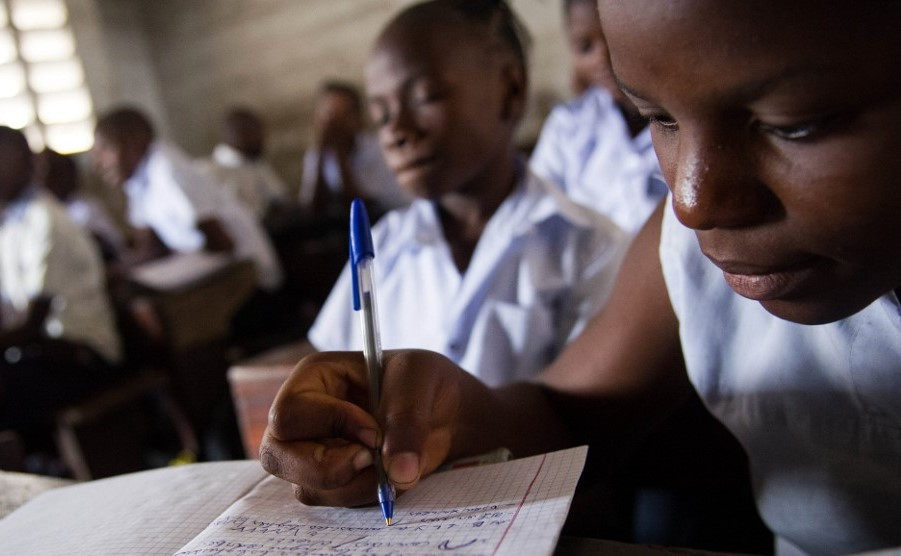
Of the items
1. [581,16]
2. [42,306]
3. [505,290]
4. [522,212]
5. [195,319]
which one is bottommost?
[195,319]

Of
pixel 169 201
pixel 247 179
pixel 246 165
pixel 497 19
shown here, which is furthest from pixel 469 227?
pixel 246 165

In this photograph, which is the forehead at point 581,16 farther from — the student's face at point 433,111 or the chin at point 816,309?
the chin at point 816,309

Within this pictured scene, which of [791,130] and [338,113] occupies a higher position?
[338,113]

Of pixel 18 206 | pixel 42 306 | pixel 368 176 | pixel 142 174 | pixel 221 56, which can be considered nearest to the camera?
pixel 42 306

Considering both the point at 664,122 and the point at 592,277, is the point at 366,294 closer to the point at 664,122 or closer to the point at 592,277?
the point at 664,122

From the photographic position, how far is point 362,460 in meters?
0.52

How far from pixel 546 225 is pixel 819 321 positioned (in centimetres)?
69

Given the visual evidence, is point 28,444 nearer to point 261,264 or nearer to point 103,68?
point 261,264

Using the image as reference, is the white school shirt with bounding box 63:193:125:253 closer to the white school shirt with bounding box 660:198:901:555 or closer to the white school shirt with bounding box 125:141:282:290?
the white school shirt with bounding box 125:141:282:290

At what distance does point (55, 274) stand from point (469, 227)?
187 centimetres

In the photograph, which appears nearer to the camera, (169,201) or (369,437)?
(369,437)

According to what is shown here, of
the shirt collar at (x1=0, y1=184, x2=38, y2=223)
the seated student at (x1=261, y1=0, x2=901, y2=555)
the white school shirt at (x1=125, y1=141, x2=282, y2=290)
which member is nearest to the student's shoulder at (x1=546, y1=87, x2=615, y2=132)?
the seated student at (x1=261, y1=0, x2=901, y2=555)

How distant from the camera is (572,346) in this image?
2.53ft

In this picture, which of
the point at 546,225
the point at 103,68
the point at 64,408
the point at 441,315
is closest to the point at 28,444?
the point at 64,408
